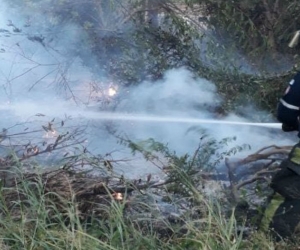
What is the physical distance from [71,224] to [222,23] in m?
3.72

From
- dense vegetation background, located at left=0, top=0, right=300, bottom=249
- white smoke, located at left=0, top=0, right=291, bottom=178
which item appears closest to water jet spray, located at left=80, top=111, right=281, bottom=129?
white smoke, located at left=0, top=0, right=291, bottom=178

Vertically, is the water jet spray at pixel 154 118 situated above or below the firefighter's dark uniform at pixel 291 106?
below

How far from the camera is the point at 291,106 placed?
3740 millimetres

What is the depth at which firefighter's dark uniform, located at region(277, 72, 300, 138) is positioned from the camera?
3695mm

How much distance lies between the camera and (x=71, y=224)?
326 cm

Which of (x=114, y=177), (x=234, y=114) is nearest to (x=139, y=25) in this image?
(x=234, y=114)

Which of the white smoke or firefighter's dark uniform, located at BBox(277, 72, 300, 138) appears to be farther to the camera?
the white smoke

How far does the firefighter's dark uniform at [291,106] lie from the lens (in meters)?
3.70

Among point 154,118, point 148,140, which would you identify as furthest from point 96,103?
point 148,140

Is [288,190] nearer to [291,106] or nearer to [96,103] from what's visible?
[291,106]

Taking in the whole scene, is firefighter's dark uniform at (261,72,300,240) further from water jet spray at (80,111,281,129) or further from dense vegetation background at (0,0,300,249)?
water jet spray at (80,111,281,129)

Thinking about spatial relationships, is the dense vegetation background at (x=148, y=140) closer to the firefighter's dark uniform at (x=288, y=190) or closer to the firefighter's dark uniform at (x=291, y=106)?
the firefighter's dark uniform at (x=288, y=190)

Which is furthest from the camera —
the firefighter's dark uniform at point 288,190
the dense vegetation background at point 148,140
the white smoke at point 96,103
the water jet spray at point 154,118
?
the water jet spray at point 154,118

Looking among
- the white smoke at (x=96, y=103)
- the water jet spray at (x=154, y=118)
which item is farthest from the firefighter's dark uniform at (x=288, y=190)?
the water jet spray at (x=154, y=118)
